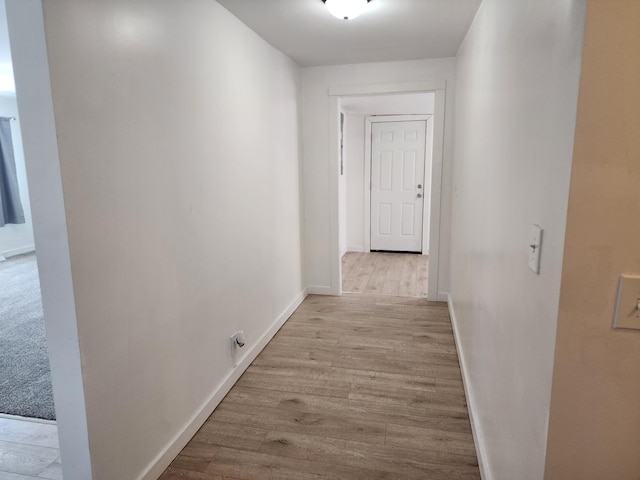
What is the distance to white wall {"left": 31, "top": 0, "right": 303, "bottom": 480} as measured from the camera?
1.34m

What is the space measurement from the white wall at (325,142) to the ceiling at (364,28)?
14cm

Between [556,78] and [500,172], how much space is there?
713mm

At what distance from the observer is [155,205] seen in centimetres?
170

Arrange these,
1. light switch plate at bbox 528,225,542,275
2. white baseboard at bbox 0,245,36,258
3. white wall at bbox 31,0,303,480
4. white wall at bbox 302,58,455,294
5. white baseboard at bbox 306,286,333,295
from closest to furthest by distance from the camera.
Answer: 1. light switch plate at bbox 528,225,542,275
2. white wall at bbox 31,0,303,480
3. white wall at bbox 302,58,455,294
4. white baseboard at bbox 306,286,333,295
5. white baseboard at bbox 0,245,36,258

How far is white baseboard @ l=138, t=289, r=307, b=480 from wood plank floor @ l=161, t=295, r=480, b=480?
4 centimetres

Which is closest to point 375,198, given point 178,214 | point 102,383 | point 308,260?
point 308,260

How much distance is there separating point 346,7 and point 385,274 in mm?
3373

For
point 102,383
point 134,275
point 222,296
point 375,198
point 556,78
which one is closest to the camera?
point 556,78

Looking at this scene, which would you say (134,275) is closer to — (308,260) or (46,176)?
(46,176)

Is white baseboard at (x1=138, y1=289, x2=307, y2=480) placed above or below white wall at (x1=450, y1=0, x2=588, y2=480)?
below

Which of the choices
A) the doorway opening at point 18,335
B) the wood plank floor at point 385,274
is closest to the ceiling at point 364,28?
the doorway opening at point 18,335

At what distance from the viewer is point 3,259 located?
5664mm

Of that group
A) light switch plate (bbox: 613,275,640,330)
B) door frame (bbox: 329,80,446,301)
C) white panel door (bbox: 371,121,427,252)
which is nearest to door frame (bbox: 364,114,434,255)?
white panel door (bbox: 371,121,427,252)

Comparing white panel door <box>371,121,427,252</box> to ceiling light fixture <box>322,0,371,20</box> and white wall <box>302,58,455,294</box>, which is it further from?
ceiling light fixture <box>322,0,371,20</box>
